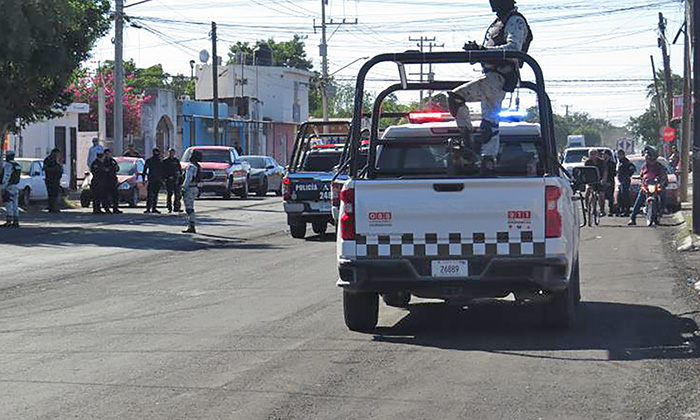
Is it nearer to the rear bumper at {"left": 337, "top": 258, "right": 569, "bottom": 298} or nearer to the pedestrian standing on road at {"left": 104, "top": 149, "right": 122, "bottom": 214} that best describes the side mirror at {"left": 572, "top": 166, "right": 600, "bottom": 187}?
the rear bumper at {"left": 337, "top": 258, "right": 569, "bottom": 298}

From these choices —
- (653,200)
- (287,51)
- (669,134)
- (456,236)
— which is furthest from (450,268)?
(287,51)

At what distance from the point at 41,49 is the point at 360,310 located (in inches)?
814

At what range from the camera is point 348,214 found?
422 inches

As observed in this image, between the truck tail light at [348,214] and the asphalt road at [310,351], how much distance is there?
975mm

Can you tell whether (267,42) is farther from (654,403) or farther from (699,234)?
(654,403)

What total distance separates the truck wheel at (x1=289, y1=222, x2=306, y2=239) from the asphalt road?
645 cm

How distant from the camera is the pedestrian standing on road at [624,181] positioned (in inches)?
1242

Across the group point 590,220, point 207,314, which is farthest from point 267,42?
point 207,314

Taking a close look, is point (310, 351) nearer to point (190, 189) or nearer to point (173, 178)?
point (190, 189)

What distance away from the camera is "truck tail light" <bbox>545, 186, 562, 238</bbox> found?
10.5 m

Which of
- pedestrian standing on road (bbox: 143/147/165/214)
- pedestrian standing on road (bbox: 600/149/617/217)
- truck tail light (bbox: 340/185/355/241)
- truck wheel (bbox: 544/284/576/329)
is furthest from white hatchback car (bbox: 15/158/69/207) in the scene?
truck wheel (bbox: 544/284/576/329)

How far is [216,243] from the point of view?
23484mm

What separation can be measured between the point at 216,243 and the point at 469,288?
1335 cm

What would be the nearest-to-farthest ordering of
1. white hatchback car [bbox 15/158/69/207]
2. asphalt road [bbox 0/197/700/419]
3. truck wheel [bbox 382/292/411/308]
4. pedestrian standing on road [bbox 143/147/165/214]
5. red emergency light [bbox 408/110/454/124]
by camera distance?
asphalt road [bbox 0/197/700/419], truck wheel [bbox 382/292/411/308], red emergency light [bbox 408/110/454/124], pedestrian standing on road [bbox 143/147/165/214], white hatchback car [bbox 15/158/69/207]
